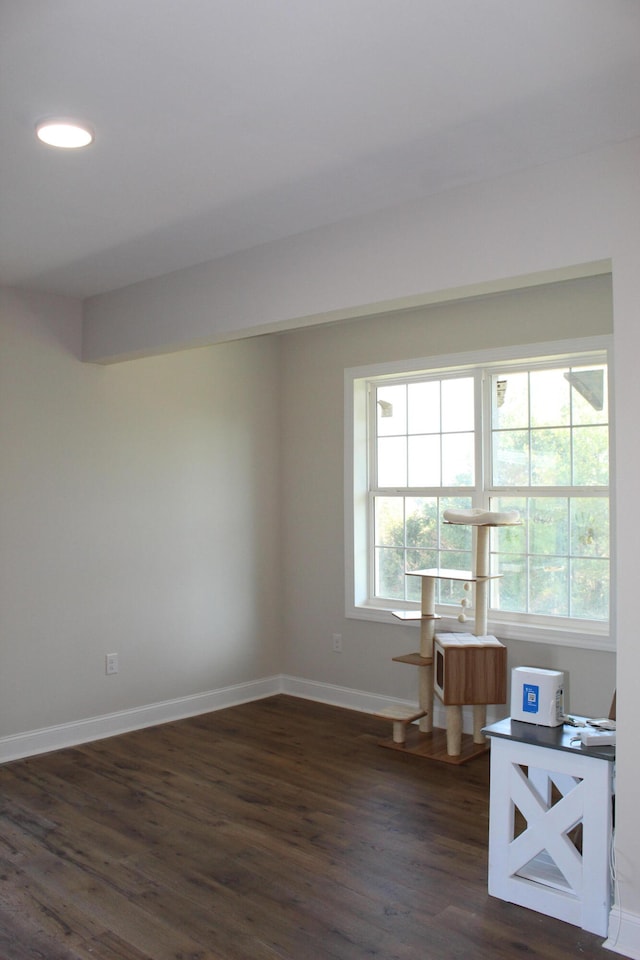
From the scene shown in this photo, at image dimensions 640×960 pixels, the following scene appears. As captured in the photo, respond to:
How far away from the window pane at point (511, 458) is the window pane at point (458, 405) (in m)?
0.21

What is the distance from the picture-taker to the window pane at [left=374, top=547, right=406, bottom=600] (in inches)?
207

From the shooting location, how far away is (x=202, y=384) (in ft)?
17.6

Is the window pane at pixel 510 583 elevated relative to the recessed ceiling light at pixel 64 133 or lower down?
lower down

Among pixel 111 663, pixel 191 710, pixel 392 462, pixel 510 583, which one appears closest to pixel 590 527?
pixel 510 583

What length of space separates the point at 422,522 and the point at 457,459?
48 centimetres

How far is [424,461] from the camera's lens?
5109mm

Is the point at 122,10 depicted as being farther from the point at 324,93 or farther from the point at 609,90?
the point at 609,90

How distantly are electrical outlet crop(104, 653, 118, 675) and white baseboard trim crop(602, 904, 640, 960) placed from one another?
314 centimetres

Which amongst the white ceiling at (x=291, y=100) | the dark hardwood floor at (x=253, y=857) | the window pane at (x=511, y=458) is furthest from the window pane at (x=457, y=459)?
the white ceiling at (x=291, y=100)

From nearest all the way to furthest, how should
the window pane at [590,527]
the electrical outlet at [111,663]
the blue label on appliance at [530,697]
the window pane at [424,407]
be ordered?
1. the blue label on appliance at [530,697]
2. the window pane at [590,527]
3. the electrical outlet at [111,663]
4. the window pane at [424,407]

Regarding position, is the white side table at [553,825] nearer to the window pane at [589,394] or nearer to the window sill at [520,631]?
the window sill at [520,631]

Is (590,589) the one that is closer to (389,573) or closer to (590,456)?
(590,456)

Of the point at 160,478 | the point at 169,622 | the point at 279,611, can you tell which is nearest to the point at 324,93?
the point at 160,478

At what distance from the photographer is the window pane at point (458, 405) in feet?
15.9
